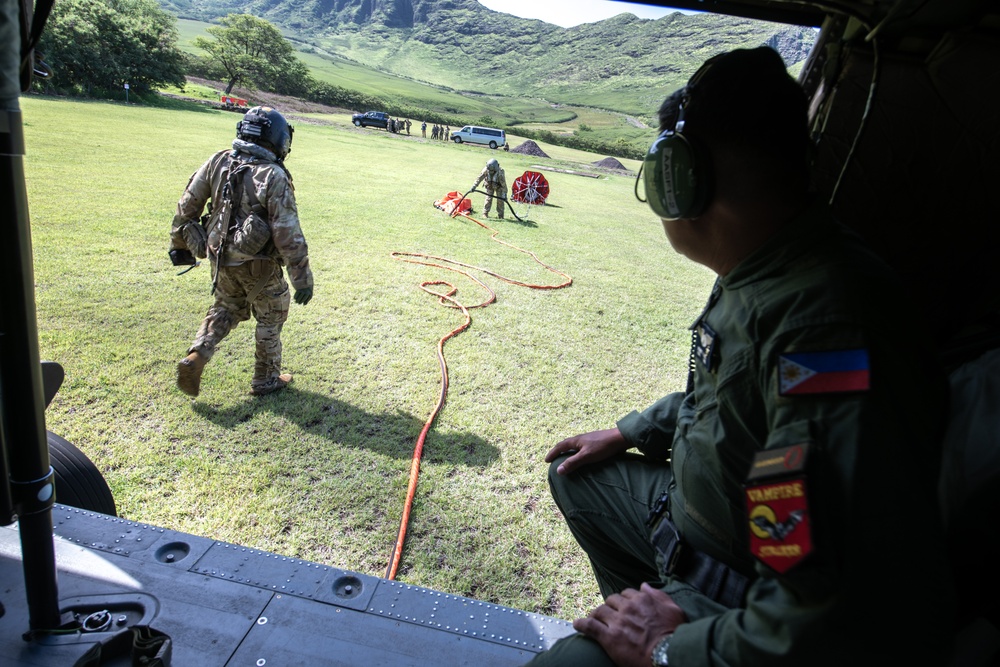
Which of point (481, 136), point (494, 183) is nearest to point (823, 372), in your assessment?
point (494, 183)

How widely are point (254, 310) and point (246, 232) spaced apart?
2.13 ft

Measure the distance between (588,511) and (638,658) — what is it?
2.63 feet

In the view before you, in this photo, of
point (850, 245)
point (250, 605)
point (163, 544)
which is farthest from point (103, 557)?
point (850, 245)

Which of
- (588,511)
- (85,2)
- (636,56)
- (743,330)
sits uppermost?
(636,56)

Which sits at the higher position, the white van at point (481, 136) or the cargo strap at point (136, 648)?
the white van at point (481, 136)

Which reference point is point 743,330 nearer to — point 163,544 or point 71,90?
point 163,544

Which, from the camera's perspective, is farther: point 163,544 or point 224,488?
point 224,488

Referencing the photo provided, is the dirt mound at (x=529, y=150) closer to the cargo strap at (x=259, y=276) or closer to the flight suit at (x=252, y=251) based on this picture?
the flight suit at (x=252, y=251)

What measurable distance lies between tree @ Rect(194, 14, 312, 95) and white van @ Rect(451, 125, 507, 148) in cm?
2366

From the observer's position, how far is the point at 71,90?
30.1m

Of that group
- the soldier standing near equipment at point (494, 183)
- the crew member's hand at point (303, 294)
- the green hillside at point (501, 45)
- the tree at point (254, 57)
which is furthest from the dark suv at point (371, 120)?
the green hillside at point (501, 45)

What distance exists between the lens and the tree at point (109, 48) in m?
29.5

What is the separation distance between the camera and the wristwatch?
1.10m

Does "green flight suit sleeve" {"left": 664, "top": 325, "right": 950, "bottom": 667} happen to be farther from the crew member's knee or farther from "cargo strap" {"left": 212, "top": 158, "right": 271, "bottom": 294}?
"cargo strap" {"left": 212, "top": 158, "right": 271, "bottom": 294}
